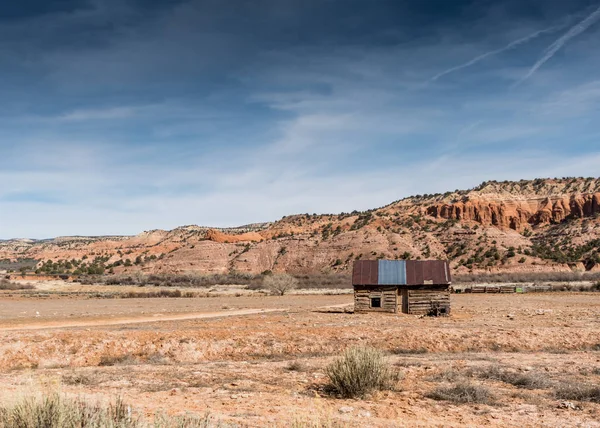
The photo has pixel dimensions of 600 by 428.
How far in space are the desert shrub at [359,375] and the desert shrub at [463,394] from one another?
1053 mm

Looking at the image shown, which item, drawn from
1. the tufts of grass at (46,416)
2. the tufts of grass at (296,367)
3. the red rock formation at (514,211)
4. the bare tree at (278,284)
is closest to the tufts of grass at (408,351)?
the tufts of grass at (296,367)

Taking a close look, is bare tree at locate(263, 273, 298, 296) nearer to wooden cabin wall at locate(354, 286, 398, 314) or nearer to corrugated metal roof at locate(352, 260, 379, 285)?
corrugated metal roof at locate(352, 260, 379, 285)

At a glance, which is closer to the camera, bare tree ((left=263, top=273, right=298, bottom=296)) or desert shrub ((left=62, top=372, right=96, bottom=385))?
desert shrub ((left=62, top=372, right=96, bottom=385))

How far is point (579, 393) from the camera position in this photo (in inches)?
392

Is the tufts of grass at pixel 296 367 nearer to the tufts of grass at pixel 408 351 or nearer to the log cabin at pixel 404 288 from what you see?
the tufts of grass at pixel 408 351

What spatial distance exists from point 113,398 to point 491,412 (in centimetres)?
737

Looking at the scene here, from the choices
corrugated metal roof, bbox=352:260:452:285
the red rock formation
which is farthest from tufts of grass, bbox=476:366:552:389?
the red rock formation

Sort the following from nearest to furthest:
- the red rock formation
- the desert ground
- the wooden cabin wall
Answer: the desert ground → the wooden cabin wall → the red rock formation

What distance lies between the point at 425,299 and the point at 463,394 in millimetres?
19084

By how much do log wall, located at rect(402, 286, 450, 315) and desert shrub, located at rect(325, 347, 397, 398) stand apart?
731 inches

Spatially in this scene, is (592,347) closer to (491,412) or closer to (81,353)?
(491,412)

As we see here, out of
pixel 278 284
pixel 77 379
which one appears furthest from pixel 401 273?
pixel 278 284

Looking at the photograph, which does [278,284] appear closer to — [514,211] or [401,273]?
[401,273]

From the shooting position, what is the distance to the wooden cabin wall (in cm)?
2848
